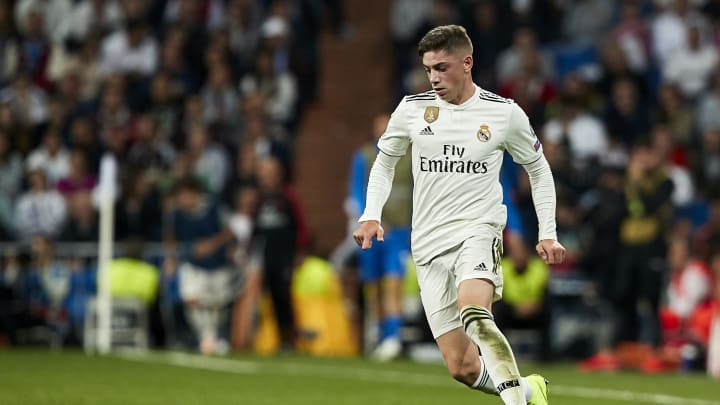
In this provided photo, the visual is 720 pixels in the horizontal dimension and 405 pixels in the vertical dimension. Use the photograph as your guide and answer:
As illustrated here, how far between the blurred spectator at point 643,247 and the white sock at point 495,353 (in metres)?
9.62

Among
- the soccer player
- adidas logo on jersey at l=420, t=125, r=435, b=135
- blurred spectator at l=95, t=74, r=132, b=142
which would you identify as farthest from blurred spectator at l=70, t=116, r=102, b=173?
adidas logo on jersey at l=420, t=125, r=435, b=135

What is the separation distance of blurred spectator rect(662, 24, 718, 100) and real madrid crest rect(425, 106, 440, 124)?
11782 millimetres

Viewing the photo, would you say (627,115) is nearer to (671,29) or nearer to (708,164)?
(708,164)

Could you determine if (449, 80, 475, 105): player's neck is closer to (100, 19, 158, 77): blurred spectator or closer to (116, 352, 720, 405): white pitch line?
(116, 352, 720, 405): white pitch line

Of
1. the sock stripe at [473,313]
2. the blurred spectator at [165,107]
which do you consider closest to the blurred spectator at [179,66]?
the blurred spectator at [165,107]

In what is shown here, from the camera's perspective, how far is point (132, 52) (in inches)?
996

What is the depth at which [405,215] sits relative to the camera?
17812mm

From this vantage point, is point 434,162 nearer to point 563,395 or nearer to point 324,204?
point 563,395

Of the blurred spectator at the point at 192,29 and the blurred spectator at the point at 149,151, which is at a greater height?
the blurred spectator at the point at 192,29

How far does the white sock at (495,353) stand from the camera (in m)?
8.25

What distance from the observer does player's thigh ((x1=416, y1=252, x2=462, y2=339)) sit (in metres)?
8.98

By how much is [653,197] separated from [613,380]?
326 cm

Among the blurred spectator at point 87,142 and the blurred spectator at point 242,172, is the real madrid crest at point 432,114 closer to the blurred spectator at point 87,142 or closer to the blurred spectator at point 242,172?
the blurred spectator at point 242,172

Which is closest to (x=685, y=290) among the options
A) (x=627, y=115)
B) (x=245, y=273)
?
(x=627, y=115)
